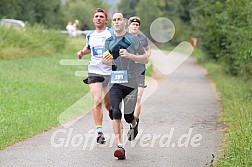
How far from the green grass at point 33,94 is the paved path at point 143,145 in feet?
1.59

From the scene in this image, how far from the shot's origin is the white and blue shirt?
33.9 feet

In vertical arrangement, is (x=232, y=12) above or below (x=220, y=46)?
above

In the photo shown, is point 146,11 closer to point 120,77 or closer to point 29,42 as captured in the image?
point 29,42

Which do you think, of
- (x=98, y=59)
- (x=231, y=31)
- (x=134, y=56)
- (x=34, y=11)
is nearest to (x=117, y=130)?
(x=134, y=56)

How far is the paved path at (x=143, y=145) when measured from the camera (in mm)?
8883

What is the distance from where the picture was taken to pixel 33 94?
17.2 m

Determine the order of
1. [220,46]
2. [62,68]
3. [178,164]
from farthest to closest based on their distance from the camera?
[220,46] → [62,68] → [178,164]

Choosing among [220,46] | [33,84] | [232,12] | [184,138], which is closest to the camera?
[184,138]

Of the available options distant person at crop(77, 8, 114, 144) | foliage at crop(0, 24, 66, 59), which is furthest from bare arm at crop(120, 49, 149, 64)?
foliage at crop(0, 24, 66, 59)

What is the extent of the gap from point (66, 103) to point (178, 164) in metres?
7.74

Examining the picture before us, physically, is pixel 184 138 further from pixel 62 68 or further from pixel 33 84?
pixel 62 68

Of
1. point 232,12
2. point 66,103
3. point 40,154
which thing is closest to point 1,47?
point 232,12

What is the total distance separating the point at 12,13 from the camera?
2037 inches

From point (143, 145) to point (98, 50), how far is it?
1.68 metres
